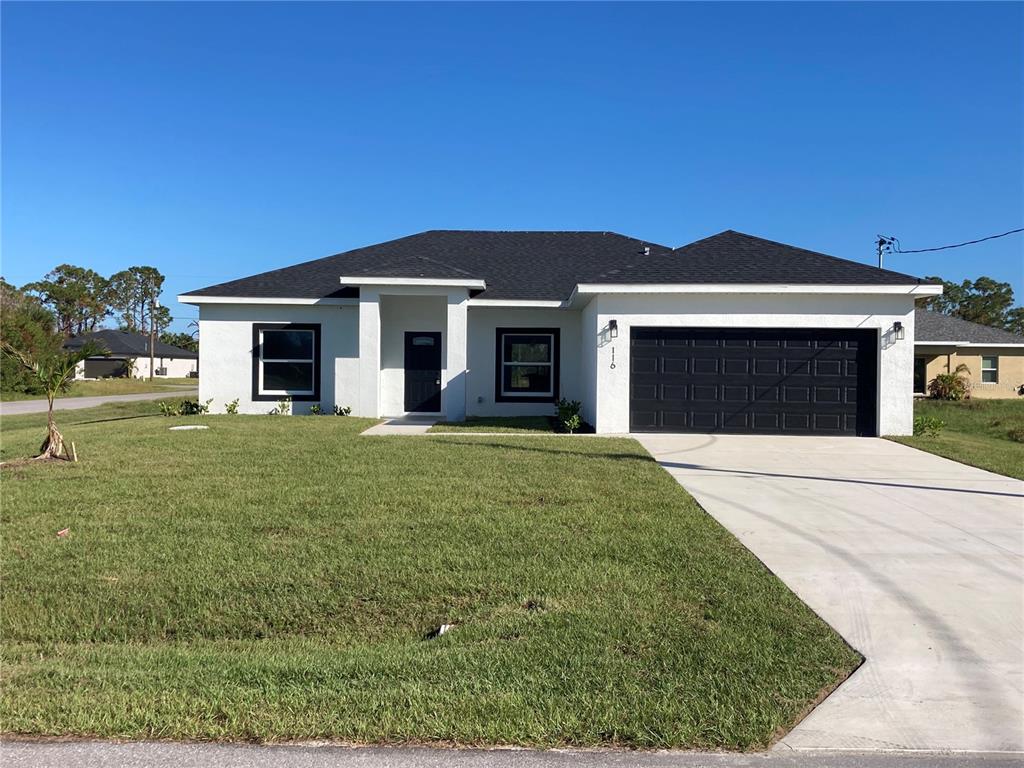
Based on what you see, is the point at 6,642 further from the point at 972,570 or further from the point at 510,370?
the point at 510,370

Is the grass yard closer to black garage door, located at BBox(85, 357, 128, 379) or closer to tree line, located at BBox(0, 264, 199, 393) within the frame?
tree line, located at BBox(0, 264, 199, 393)

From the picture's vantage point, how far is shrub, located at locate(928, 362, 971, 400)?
88.0ft

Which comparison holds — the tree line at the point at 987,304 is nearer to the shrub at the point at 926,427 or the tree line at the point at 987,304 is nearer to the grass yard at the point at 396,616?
the shrub at the point at 926,427

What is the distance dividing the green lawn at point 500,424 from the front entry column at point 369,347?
6.53 ft

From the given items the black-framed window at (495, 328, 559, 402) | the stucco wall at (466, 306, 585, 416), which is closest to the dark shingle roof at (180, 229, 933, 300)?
the stucco wall at (466, 306, 585, 416)

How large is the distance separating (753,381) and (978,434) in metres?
8.95

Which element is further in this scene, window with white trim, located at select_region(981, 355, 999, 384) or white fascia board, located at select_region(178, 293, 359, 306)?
window with white trim, located at select_region(981, 355, 999, 384)

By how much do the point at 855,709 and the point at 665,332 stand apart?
1128 centimetres

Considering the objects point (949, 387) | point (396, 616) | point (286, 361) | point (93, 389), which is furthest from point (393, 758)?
point (93, 389)

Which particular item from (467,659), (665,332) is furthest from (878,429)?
(467,659)

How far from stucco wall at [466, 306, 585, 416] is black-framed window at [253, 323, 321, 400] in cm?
402

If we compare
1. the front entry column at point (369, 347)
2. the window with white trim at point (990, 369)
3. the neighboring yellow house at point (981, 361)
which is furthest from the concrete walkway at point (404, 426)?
the window with white trim at point (990, 369)

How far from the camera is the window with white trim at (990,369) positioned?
28984 millimetres

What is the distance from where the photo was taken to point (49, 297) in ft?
227
